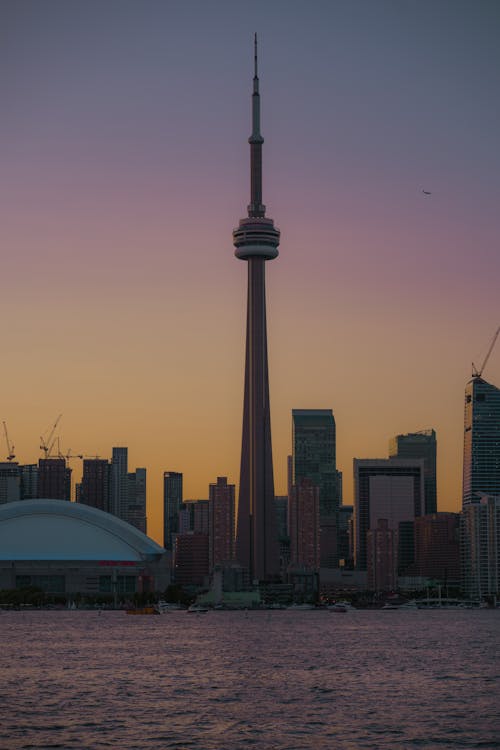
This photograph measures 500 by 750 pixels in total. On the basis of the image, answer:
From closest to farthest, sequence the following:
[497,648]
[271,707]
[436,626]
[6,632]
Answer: [271,707], [497,648], [6,632], [436,626]

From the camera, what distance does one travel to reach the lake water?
58969mm

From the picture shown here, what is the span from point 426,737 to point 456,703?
1385cm

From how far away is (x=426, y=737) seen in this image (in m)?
59.3

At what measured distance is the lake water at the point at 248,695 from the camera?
193 ft

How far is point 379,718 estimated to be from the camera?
65.7 metres

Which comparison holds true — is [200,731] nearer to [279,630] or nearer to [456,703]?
[456,703]

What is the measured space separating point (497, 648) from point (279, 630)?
162 feet

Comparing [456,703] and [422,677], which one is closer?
[456,703]

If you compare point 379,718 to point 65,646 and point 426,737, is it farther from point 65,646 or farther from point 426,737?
point 65,646

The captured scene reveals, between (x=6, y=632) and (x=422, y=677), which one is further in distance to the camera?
(x=6, y=632)

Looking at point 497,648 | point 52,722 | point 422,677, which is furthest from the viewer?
point 497,648

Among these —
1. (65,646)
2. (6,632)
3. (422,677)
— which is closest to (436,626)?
(6,632)

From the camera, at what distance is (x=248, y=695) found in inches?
3000

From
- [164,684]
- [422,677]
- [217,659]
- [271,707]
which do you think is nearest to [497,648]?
[217,659]
